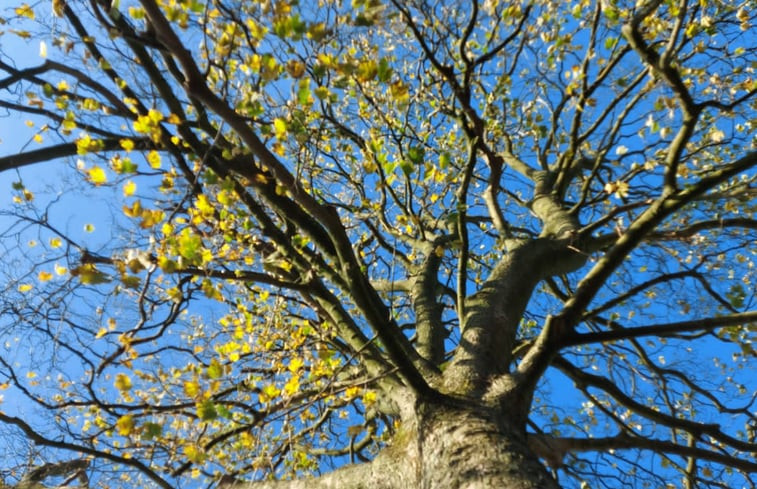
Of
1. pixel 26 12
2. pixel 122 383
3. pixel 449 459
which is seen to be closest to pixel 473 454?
pixel 449 459

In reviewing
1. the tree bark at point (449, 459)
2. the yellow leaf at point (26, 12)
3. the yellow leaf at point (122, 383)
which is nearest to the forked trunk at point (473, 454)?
the tree bark at point (449, 459)

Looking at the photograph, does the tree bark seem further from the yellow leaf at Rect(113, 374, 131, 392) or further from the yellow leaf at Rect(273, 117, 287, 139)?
the yellow leaf at Rect(273, 117, 287, 139)

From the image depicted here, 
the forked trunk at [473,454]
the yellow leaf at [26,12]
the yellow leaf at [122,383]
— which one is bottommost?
the forked trunk at [473,454]

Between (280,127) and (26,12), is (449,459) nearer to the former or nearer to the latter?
(280,127)

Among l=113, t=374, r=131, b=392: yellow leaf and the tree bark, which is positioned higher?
l=113, t=374, r=131, b=392: yellow leaf

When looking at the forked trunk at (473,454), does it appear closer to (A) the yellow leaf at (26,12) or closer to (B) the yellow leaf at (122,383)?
(B) the yellow leaf at (122,383)

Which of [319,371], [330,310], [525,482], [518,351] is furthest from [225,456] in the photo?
[525,482]

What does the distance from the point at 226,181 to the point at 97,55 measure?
63.0 inches

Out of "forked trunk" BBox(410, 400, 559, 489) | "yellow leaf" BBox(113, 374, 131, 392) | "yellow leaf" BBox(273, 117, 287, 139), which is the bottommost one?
"forked trunk" BBox(410, 400, 559, 489)

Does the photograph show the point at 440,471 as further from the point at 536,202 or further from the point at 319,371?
the point at 536,202

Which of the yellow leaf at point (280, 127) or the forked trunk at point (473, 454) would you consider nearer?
the forked trunk at point (473, 454)

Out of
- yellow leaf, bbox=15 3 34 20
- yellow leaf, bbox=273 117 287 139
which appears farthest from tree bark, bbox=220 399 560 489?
yellow leaf, bbox=15 3 34 20

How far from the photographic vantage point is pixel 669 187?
2959 mm

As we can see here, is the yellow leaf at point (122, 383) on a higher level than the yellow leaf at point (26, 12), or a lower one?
lower
